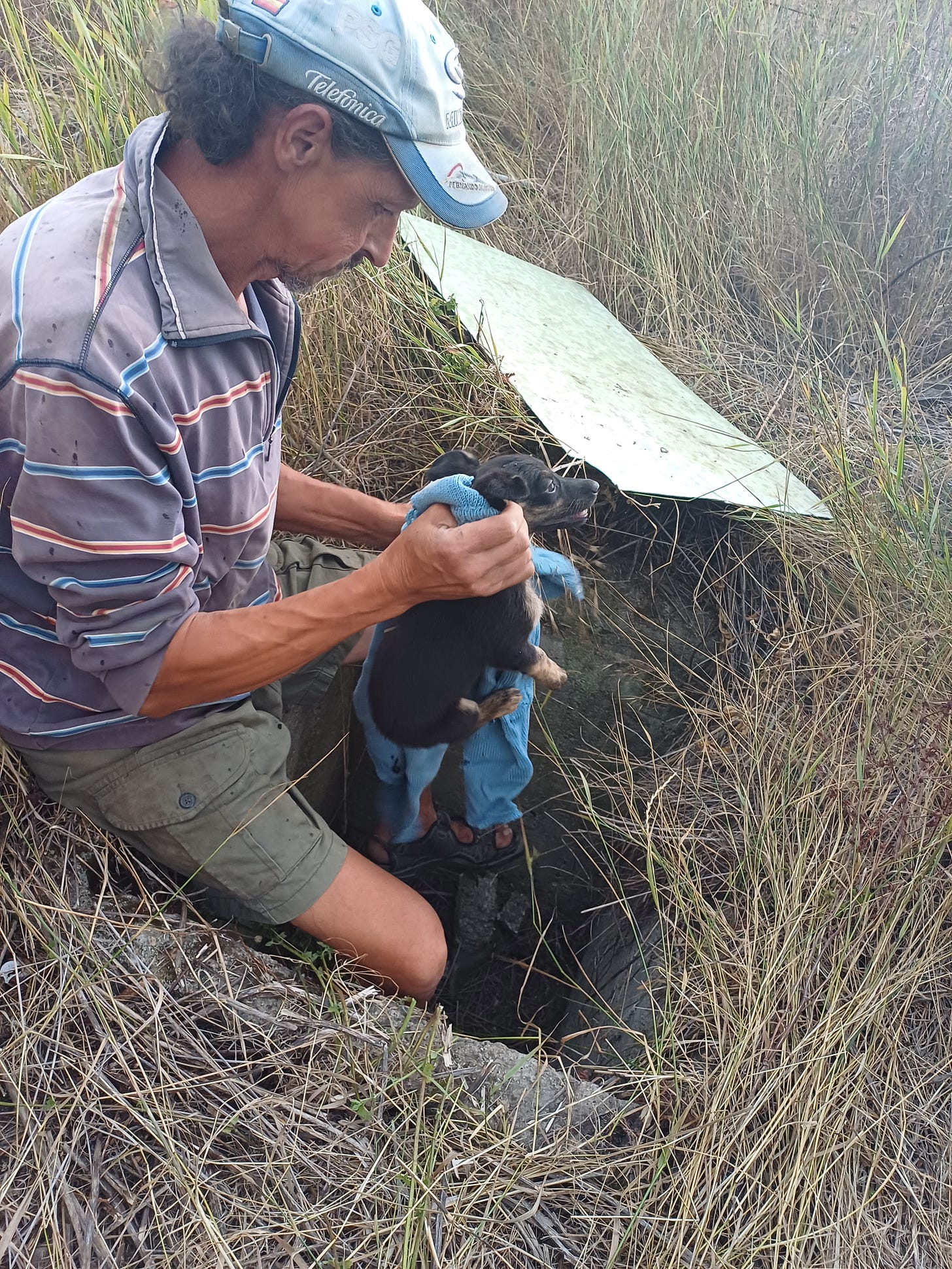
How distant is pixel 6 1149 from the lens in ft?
5.30

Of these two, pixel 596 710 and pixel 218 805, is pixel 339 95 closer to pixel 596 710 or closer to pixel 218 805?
pixel 218 805

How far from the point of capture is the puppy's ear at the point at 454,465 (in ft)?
8.05

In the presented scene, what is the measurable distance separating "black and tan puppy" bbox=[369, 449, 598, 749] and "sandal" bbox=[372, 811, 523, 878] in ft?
1.87

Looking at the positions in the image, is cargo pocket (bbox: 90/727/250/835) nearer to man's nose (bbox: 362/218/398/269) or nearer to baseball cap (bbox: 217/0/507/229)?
man's nose (bbox: 362/218/398/269)

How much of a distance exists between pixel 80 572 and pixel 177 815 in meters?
→ 0.68

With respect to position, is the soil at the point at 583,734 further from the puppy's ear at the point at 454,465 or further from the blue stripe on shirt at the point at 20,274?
the blue stripe on shirt at the point at 20,274

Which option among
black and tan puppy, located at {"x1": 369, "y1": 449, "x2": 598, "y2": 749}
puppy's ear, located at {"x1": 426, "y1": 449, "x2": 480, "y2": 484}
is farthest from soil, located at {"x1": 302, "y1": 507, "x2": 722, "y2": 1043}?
puppy's ear, located at {"x1": 426, "y1": 449, "x2": 480, "y2": 484}

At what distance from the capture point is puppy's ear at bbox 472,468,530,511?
7.17 feet

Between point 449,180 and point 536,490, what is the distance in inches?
31.0

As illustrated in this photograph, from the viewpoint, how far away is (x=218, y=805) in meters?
2.06

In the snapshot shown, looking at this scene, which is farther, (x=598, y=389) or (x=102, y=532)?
(x=598, y=389)

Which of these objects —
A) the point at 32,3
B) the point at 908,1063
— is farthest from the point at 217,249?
the point at 32,3

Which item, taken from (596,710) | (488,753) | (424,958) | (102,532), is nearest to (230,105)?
(102,532)

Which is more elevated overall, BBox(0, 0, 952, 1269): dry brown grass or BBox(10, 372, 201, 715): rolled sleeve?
BBox(10, 372, 201, 715): rolled sleeve
